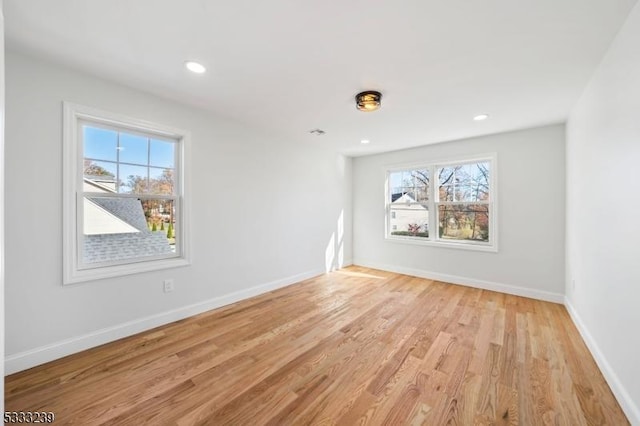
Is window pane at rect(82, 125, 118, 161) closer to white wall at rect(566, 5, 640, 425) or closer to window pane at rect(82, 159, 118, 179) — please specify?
window pane at rect(82, 159, 118, 179)

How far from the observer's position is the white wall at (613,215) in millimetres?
1504

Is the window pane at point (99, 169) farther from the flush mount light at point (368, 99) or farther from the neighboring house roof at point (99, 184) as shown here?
the flush mount light at point (368, 99)

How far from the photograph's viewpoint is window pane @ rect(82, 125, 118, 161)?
2321mm

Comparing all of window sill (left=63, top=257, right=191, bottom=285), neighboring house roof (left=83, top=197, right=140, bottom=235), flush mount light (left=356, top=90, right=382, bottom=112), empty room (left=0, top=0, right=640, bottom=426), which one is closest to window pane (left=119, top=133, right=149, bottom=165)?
empty room (left=0, top=0, right=640, bottom=426)

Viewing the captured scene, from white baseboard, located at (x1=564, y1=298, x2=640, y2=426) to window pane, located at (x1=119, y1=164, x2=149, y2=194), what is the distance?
13.3ft

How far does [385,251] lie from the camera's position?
16.4 feet

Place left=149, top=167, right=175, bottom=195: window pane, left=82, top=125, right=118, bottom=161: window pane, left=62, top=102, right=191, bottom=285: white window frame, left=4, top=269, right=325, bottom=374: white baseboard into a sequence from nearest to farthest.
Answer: left=4, top=269, right=325, bottom=374: white baseboard
left=62, top=102, right=191, bottom=285: white window frame
left=82, top=125, right=118, bottom=161: window pane
left=149, top=167, right=175, bottom=195: window pane

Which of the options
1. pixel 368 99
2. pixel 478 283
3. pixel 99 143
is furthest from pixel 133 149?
pixel 478 283

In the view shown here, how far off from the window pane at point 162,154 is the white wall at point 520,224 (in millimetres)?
3758

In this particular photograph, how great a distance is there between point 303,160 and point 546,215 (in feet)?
11.7

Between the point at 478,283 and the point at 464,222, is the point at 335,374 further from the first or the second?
the point at 464,222

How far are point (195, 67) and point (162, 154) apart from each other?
3.80ft

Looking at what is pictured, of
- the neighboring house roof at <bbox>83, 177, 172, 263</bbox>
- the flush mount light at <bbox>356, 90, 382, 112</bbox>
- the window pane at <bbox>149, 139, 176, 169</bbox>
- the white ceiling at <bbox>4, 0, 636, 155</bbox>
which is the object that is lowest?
the neighboring house roof at <bbox>83, 177, 172, 263</bbox>

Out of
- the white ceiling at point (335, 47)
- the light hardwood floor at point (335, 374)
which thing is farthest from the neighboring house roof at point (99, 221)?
the white ceiling at point (335, 47)
